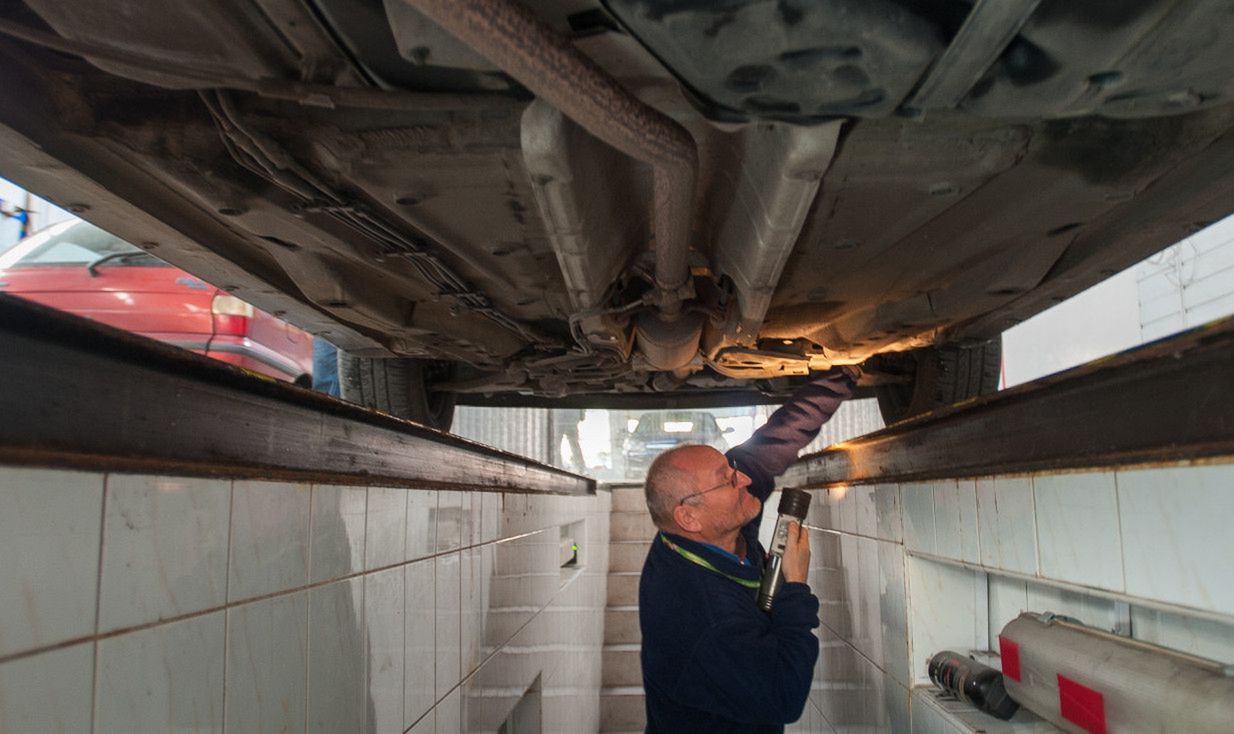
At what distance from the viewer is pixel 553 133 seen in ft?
3.97

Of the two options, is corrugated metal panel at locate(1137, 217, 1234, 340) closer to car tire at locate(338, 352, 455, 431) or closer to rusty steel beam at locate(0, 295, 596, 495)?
car tire at locate(338, 352, 455, 431)

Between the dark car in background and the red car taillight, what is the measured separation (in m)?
4.80

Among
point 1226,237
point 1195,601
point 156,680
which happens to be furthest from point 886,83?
point 1226,237

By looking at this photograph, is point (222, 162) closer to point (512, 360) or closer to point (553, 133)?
point (553, 133)

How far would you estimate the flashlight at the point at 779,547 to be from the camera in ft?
6.68

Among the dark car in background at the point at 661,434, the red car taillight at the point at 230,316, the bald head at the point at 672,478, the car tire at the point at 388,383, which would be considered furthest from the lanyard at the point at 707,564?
the dark car in background at the point at 661,434

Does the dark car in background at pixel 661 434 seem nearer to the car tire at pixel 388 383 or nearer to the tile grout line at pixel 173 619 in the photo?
the car tire at pixel 388 383

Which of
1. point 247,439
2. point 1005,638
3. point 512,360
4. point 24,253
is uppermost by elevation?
point 24,253

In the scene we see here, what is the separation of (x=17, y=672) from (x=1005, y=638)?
65.1 inches

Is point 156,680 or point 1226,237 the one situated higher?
point 1226,237

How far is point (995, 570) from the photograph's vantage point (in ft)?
5.22

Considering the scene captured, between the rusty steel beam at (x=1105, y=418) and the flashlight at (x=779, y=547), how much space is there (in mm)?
322

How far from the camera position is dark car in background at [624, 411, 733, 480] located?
8547mm

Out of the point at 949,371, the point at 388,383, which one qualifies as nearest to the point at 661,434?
the point at 388,383
